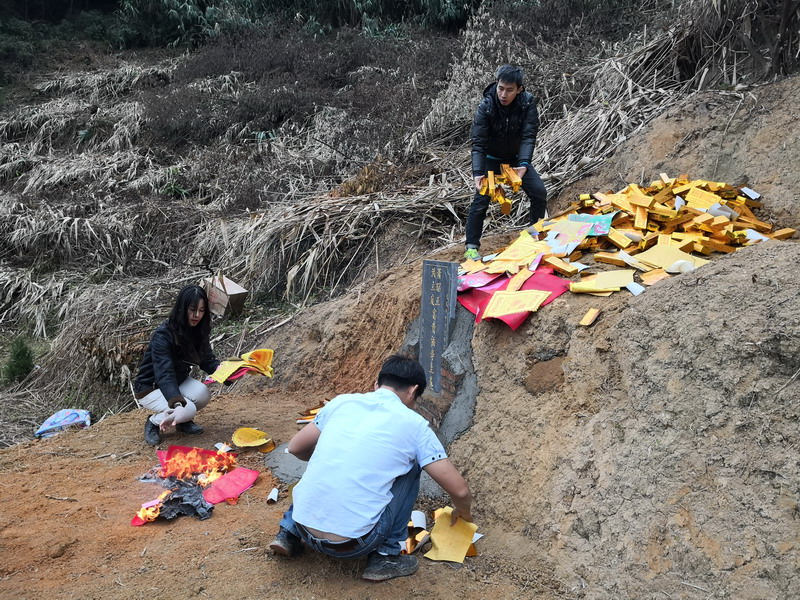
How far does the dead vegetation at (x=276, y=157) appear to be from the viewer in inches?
252

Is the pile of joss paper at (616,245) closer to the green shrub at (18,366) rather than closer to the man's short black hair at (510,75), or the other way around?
the man's short black hair at (510,75)

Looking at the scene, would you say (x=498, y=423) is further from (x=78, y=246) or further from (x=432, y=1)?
(x=432, y=1)

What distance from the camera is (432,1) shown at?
13703 millimetres

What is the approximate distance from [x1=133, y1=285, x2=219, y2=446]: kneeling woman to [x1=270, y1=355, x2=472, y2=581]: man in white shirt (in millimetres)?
1904

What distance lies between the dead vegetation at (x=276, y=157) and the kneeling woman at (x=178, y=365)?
1768 mm

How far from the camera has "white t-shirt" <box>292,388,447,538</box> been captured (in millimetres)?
2516

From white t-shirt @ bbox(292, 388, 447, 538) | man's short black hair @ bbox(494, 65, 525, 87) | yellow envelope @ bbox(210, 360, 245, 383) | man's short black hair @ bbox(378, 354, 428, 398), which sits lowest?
yellow envelope @ bbox(210, 360, 245, 383)

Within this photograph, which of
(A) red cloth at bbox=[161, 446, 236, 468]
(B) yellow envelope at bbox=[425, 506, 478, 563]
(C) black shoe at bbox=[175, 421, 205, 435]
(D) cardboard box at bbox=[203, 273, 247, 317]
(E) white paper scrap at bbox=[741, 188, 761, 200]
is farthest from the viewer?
(D) cardboard box at bbox=[203, 273, 247, 317]

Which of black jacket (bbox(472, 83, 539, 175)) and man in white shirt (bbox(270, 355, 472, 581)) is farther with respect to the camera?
black jacket (bbox(472, 83, 539, 175))

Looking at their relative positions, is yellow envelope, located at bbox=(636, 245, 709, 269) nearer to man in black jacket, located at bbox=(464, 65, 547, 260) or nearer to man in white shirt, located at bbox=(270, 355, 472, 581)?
man in black jacket, located at bbox=(464, 65, 547, 260)

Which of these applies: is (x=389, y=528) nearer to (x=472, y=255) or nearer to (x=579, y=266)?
(x=579, y=266)

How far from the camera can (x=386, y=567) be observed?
2.67 meters

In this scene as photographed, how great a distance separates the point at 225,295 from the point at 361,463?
165 inches

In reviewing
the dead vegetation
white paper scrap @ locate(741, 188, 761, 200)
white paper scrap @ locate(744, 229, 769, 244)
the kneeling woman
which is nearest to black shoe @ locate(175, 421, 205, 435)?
the kneeling woman
